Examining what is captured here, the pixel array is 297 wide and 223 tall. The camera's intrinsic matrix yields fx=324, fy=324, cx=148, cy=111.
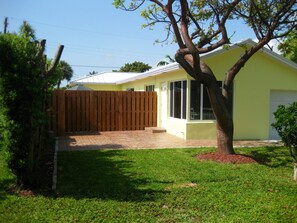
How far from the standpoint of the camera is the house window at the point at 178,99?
13914mm

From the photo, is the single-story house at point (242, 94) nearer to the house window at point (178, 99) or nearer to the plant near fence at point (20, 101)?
the house window at point (178, 99)

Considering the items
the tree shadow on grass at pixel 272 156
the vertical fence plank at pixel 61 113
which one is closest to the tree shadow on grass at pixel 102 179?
the tree shadow on grass at pixel 272 156

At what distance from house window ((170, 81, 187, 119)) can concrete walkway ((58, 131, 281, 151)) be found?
3.65 feet

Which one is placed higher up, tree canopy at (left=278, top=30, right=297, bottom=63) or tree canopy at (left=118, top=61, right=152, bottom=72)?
tree canopy at (left=118, top=61, right=152, bottom=72)

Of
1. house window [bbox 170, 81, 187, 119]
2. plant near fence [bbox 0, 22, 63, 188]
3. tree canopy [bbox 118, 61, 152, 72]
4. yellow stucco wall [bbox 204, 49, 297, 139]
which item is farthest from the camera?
tree canopy [bbox 118, 61, 152, 72]

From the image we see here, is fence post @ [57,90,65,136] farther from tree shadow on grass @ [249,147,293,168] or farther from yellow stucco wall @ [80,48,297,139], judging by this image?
tree shadow on grass @ [249,147,293,168]

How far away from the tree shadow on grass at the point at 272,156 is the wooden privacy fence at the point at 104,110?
724 cm

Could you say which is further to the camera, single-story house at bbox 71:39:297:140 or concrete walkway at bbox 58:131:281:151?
single-story house at bbox 71:39:297:140

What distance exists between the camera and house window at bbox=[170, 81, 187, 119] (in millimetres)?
13914

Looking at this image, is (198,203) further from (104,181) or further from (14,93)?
(14,93)

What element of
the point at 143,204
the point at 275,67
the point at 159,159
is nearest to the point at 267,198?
the point at 143,204

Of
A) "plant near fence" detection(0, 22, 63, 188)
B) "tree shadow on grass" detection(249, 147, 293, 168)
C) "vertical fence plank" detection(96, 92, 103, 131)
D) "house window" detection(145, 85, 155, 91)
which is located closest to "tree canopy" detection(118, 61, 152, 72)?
"house window" detection(145, 85, 155, 91)

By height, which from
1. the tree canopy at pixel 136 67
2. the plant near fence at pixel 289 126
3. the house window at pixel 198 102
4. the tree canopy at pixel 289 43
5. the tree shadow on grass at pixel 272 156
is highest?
the tree canopy at pixel 136 67

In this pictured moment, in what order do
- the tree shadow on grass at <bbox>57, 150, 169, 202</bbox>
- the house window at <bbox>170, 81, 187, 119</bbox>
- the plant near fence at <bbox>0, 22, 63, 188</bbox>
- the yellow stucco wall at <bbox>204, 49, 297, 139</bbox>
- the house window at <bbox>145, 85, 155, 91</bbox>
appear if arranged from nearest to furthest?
the plant near fence at <bbox>0, 22, 63, 188</bbox> < the tree shadow on grass at <bbox>57, 150, 169, 202</bbox> < the house window at <bbox>170, 81, 187, 119</bbox> < the yellow stucco wall at <bbox>204, 49, 297, 139</bbox> < the house window at <bbox>145, 85, 155, 91</bbox>
